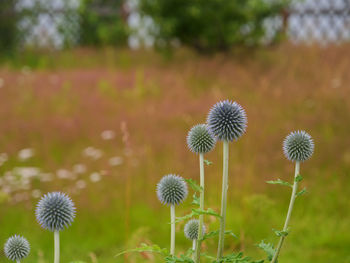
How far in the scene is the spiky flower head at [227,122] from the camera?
226 centimetres

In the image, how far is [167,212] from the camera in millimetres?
5699

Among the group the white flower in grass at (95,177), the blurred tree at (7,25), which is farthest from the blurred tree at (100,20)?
the white flower in grass at (95,177)

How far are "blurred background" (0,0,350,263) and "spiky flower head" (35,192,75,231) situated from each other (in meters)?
0.88

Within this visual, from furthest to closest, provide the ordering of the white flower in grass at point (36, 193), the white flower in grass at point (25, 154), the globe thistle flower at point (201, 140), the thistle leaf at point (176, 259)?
the white flower in grass at point (25, 154), the white flower in grass at point (36, 193), the globe thistle flower at point (201, 140), the thistle leaf at point (176, 259)

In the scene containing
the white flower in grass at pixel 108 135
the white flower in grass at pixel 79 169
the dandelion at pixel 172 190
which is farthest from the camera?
the white flower in grass at pixel 108 135

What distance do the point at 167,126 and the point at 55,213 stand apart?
18.8 feet

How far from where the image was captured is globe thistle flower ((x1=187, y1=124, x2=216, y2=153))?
2.39 metres

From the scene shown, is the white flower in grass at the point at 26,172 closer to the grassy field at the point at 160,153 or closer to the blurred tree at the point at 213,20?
the grassy field at the point at 160,153

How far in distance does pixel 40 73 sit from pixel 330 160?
Answer: 25.2 ft

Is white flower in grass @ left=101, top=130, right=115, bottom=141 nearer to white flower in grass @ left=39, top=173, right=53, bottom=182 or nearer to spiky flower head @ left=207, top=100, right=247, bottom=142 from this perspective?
white flower in grass @ left=39, top=173, right=53, bottom=182

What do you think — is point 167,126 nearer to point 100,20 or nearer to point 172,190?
point 172,190

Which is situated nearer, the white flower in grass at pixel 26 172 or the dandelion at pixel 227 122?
the dandelion at pixel 227 122

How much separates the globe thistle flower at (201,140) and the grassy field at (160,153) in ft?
3.23

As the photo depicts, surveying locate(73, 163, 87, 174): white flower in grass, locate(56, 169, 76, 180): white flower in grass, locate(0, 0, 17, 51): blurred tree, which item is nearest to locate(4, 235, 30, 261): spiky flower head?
locate(56, 169, 76, 180): white flower in grass
